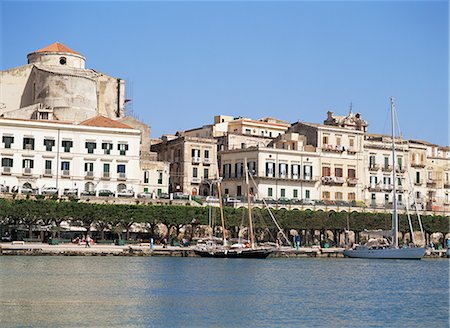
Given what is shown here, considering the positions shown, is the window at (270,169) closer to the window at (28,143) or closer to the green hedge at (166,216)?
the green hedge at (166,216)

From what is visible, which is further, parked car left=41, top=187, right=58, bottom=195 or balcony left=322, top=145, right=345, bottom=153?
balcony left=322, top=145, right=345, bottom=153

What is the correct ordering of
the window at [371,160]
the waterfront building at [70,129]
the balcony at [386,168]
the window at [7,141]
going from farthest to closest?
the balcony at [386,168]
the window at [371,160]
the waterfront building at [70,129]
the window at [7,141]

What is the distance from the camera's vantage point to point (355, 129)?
93.1m

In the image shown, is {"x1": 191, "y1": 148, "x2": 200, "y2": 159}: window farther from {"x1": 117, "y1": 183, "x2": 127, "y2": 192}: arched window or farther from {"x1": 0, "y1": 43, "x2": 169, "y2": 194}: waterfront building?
{"x1": 117, "y1": 183, "x2": 127, "y2": 192}: arched window

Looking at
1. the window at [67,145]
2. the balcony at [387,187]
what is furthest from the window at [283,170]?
the window at [67,145]

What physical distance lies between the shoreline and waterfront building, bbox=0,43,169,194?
8051 millimetres

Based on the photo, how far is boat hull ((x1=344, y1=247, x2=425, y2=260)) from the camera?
7375 cm

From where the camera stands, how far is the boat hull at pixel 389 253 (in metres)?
73.8

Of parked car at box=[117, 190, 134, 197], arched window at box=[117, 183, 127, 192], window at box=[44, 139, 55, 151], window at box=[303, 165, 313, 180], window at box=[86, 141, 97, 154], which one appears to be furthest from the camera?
window at box=[303, 165, 313, 180]

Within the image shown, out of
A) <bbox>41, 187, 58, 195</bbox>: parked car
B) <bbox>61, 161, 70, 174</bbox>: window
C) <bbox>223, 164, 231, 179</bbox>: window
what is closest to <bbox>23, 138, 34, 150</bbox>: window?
<bbox>61, 161, 70, 174</bbox>: window

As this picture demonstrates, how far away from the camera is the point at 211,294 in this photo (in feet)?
139

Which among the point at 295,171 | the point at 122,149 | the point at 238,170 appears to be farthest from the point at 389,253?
the point at 122,149

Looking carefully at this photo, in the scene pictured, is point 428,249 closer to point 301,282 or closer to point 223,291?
point 301,282

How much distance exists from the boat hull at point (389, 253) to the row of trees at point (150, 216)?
6.04 metres
